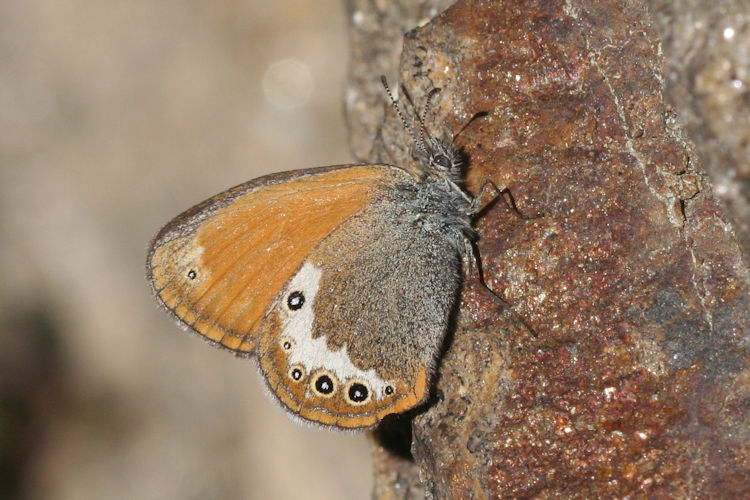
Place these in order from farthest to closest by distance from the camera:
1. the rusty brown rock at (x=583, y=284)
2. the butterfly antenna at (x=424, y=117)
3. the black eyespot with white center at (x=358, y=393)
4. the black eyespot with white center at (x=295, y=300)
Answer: the butterfly antenna at (x=424, y=117), the black eyespot with white center at (x=295, y=300), the black eyespot with white center at (x=358, y=393), the rusty brown rock at (x=583, y=284)

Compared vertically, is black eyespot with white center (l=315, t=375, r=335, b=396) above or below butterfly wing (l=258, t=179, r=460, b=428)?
below

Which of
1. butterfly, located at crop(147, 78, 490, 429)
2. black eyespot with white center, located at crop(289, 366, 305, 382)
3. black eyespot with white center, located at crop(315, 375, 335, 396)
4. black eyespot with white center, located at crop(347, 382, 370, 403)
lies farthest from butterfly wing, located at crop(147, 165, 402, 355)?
black eyespot with white center, located at crop(347, 382, 370, 403)

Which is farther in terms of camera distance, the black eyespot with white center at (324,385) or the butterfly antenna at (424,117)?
the butterfly antenna at (424,117)

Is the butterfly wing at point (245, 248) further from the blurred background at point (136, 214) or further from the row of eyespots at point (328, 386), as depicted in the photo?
the blurred background at point (136, 214)

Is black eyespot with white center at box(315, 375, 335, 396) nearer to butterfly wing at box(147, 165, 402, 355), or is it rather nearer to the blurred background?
butterfly wing at box(147, 165, 402, 355)

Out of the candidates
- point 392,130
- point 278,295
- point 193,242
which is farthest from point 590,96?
point 193,242

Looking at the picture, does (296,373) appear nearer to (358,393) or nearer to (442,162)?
(358,393)

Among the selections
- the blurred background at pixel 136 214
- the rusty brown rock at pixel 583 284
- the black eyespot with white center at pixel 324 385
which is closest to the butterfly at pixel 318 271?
the black eyespot with white center at pixel 324 385
